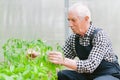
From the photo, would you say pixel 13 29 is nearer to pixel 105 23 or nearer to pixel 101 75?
pixel 105 23

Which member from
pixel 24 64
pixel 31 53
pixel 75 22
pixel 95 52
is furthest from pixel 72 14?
pixel 24 64

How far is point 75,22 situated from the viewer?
2.69 m

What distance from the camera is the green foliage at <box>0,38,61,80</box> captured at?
146 cm

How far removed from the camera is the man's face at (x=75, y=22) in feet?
8.75

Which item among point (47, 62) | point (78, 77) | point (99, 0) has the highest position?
point (99, 0)

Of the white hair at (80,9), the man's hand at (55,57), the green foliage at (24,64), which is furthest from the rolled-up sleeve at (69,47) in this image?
the green foliage at (24,64)

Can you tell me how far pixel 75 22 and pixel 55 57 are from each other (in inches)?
23.3

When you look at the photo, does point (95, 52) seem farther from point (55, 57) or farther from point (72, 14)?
point (55, 57)

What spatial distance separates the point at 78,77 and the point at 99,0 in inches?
95.1

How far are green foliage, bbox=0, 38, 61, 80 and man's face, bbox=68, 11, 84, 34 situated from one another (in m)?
0.56

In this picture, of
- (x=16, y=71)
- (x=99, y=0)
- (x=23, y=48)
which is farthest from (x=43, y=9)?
(x=16, y=71)

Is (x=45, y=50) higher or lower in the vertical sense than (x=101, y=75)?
higher

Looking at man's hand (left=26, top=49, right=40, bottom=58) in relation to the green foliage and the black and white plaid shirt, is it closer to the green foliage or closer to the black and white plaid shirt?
the green foliage

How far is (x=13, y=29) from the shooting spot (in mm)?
5145
